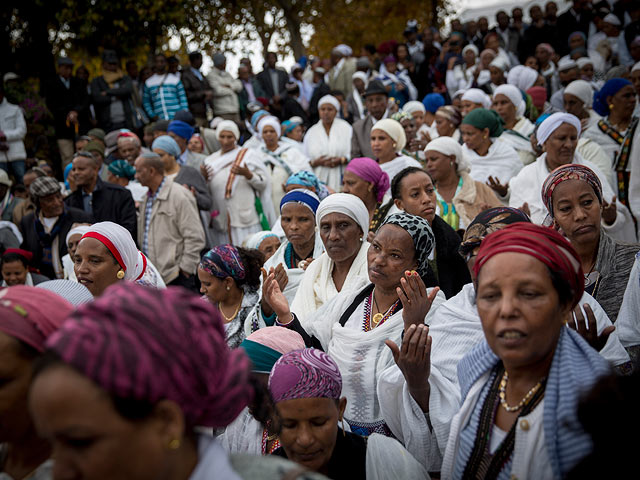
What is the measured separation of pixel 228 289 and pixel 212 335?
3452mm

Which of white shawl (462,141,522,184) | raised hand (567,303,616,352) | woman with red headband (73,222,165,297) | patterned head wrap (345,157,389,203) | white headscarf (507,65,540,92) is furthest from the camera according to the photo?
white headscarf (507,65,540,92)

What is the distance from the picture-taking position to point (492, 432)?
240cm

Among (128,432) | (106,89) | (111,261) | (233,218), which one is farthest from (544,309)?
(106,89)

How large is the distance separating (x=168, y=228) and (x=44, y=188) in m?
1.47

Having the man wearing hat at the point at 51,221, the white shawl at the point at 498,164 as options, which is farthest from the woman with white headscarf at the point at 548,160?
the man wearing hat at the point at 51,221

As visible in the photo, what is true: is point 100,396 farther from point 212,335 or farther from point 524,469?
point 524,469

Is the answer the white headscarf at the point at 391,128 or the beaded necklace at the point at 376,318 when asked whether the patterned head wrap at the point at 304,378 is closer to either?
the beaded necklace at the point at 376,318

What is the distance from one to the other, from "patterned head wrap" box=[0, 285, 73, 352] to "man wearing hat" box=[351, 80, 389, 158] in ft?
26.6

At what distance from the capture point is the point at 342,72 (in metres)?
15.9

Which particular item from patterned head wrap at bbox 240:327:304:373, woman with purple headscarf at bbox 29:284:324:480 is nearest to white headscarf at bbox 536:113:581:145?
patterned head wrap at bbox 240:327:304:373

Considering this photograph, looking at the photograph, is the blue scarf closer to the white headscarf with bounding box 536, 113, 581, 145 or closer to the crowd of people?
the crowd of people

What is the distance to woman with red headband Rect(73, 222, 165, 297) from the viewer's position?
4398mm

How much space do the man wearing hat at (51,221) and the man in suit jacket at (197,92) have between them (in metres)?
6.89

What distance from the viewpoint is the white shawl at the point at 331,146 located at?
34.7 ft
